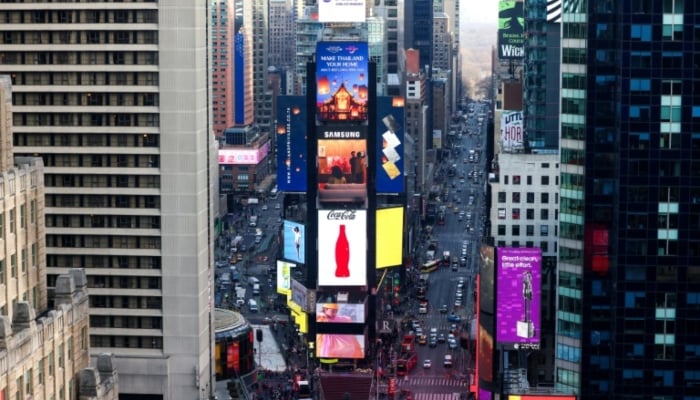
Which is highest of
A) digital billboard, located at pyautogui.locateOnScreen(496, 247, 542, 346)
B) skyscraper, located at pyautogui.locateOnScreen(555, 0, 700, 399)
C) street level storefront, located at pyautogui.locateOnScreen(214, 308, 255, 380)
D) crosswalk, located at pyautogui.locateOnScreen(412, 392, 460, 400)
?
skyscraper, located at pyautogui.locateOnScreen(555, 0, 700, 399)

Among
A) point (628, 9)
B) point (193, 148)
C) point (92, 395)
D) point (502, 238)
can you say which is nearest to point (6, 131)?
point (92, 395)

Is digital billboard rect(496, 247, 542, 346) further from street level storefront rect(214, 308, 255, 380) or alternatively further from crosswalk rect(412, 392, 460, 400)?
street level storefront rect(214, 308, 255, 380)

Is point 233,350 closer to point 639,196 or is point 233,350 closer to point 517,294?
point 517,294

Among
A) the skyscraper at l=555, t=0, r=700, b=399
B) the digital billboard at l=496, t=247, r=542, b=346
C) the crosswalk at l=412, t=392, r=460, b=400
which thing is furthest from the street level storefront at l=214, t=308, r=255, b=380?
the skyscraper at l=555, t=0, r=700, b=399

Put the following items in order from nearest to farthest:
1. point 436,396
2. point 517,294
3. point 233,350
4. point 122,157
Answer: point 122,157, point 517,294, point 233,350, point 436,396

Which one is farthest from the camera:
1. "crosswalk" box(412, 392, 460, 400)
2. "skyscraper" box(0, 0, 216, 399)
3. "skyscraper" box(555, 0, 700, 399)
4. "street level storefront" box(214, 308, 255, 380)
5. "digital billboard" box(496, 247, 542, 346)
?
"crosswalk" box(412, 392, 460, 400)

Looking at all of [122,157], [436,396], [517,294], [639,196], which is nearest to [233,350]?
[436,396]

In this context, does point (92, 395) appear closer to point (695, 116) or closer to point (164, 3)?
point (164, 3)
